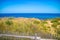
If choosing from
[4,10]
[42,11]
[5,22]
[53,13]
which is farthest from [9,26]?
[53,13]

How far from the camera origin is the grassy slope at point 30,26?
2746 mm

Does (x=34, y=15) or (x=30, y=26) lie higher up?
(x=34, y=15)

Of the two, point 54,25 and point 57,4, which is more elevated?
point 57,4

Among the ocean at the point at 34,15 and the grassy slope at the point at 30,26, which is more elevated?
the ocean at the point at 34,15

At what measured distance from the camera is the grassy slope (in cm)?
275

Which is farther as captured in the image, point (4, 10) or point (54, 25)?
point (4, 10)

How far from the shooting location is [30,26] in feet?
9.26

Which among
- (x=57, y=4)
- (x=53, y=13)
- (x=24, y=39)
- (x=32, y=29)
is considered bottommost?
(x=24, y=39)

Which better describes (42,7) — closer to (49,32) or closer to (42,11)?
(42,11)

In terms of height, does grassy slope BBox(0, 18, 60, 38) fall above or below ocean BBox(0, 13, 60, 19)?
below

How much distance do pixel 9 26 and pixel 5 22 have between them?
0.38 ft

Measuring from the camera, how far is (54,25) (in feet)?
9.01

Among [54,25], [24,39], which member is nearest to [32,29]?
[24,39]

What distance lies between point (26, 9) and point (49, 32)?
0.63 meters
